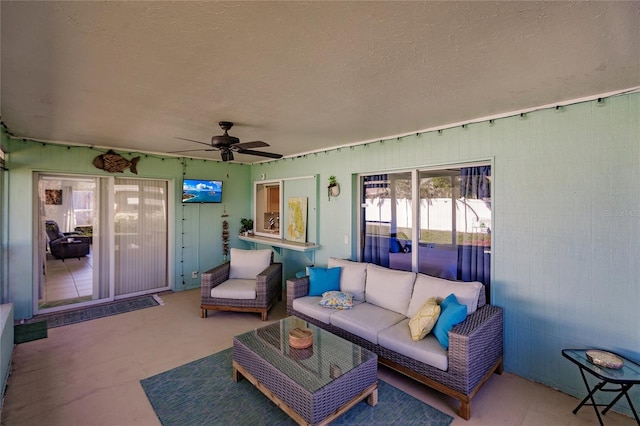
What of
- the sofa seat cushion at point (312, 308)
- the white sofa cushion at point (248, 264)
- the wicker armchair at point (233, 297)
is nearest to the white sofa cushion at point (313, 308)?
the sofa seat cushion at point (312, 308)

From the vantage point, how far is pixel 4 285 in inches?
155

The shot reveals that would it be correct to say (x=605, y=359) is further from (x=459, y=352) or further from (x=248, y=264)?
(x=248, y=264)

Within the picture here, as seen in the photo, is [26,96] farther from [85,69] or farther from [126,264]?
[126,264]

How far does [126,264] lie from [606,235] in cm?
627

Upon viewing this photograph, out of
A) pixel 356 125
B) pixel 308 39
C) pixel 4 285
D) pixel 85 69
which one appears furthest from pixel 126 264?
pixel 308 39

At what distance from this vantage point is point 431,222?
3.69 metres

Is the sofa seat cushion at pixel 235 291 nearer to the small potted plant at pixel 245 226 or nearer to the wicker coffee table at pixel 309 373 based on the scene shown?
the wicker coffee table at pixel 309 373

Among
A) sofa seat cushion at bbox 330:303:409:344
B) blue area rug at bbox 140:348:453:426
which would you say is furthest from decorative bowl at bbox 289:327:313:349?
sofa seat cushion at bbox 330:303:409:344

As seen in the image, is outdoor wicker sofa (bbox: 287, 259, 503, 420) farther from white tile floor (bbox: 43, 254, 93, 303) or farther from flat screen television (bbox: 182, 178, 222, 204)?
white tile floor (bbox: 43, 254, 93, 303)

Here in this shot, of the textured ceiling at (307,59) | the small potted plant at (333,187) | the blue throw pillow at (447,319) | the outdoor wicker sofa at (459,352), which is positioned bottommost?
the outdoor wicker sofa at (459,352)

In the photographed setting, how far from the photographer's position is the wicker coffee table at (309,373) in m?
2.02

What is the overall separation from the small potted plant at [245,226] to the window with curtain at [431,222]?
2805mm

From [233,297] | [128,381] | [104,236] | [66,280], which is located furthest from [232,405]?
[66,280]

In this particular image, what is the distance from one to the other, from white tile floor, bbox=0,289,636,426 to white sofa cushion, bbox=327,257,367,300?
3.14 feet
